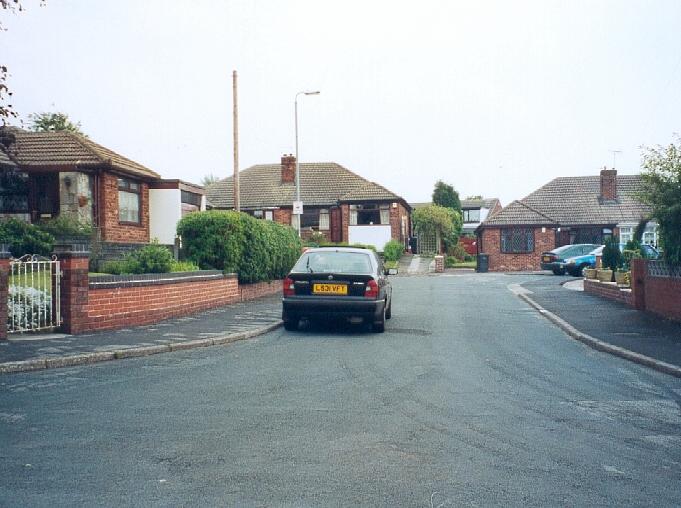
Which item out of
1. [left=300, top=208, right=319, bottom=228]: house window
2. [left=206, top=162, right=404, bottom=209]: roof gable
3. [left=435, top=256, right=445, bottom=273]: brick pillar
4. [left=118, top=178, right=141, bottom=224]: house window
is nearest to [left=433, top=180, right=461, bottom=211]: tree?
[left=206, top=162, right=404, bottom=209]: roof gable

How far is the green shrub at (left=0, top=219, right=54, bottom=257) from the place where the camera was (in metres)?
18.9

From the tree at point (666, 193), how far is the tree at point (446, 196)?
62819 mm

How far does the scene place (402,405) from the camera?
7000 mm

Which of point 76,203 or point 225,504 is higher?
point 76,203

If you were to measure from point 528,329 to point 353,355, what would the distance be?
4953 mm

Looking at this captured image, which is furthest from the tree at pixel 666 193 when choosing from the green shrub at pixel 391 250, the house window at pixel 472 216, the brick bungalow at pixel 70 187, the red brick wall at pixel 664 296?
the house window at pixel 472 216

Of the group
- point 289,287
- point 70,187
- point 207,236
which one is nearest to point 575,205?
point 70,187

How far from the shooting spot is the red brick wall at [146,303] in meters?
12.0

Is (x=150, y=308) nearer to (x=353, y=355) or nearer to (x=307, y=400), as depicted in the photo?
(x=353, y=355)

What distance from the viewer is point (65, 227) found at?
926 inches

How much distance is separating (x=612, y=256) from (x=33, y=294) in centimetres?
1760

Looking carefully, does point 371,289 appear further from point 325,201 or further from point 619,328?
point 325,201

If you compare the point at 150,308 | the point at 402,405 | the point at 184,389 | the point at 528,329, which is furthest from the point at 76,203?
the point at 402,405

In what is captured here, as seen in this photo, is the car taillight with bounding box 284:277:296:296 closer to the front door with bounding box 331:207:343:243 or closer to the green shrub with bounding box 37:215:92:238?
the green shrub with bounding box 37:215:92:238
